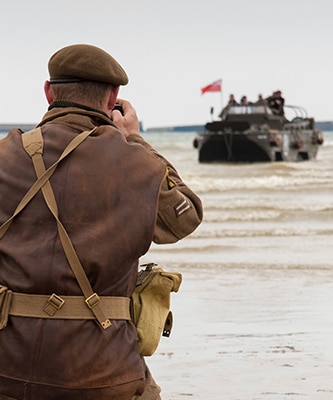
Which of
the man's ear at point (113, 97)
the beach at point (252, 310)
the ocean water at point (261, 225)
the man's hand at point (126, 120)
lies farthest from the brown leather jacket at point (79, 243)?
the ocean water at point (261, 225)

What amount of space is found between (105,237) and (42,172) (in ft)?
0.75

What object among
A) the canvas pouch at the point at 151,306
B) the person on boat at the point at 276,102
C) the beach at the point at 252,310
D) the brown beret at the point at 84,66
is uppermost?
the brown beret at the point at 84,66

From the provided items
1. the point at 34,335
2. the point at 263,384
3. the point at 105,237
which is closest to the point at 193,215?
the point at 105,237

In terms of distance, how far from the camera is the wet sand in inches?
227

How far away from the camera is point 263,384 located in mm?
5828

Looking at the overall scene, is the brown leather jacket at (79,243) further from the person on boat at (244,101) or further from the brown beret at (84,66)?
the person on boat at (244,101)

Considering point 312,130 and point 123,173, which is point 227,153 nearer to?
point 312,130

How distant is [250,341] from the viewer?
6945 millimetres

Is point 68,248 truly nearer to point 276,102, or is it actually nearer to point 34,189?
point 34,189

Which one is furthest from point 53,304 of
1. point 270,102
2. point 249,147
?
point 270,102

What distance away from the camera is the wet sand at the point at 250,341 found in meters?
5.75

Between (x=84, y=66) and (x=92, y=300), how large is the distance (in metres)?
0.61

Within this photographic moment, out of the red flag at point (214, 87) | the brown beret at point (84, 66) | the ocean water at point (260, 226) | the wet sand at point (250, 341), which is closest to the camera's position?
the brown beret at point (84, 66)

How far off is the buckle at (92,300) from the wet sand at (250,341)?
9.02 feet
